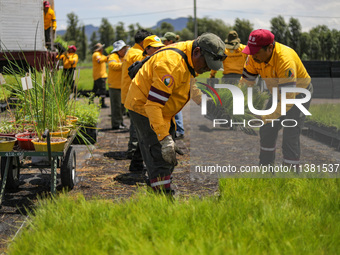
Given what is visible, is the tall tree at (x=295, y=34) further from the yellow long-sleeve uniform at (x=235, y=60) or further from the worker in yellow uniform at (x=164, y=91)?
the worker in yellow uniform at (x=164, y=91)

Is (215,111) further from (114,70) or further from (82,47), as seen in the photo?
(82,47)

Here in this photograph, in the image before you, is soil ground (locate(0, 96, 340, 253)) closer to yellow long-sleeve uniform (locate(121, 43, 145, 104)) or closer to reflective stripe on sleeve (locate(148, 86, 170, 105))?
reflective stripe on sleeve (locate(148, 86, 170, 105))

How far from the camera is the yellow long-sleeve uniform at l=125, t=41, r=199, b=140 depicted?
3604 millimetres

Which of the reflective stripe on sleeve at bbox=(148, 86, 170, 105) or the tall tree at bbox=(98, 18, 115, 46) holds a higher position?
the tall tree at bbox=(98, 18, 115, 46)

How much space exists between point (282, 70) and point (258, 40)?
43 centimetres

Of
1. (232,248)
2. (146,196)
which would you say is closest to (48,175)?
(146,196)

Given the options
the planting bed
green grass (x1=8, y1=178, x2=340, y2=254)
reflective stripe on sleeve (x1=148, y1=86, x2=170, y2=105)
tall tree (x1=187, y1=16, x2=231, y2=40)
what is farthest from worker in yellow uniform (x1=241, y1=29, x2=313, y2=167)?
tall tree (x1=187, y1=16, x2=231, y2=40)

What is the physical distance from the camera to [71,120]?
5.75 m

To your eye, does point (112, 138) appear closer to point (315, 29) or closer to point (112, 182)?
point (112, 182)

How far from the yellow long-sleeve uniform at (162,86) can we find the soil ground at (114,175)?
2.98 ft

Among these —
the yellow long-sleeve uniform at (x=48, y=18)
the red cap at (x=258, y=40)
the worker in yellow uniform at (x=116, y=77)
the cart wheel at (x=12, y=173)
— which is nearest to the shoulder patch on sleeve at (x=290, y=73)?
the red cap at (x=258, y=40)

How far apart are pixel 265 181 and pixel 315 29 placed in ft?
88.1

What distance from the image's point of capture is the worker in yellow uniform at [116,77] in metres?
8.94

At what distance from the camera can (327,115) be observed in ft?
28.5
